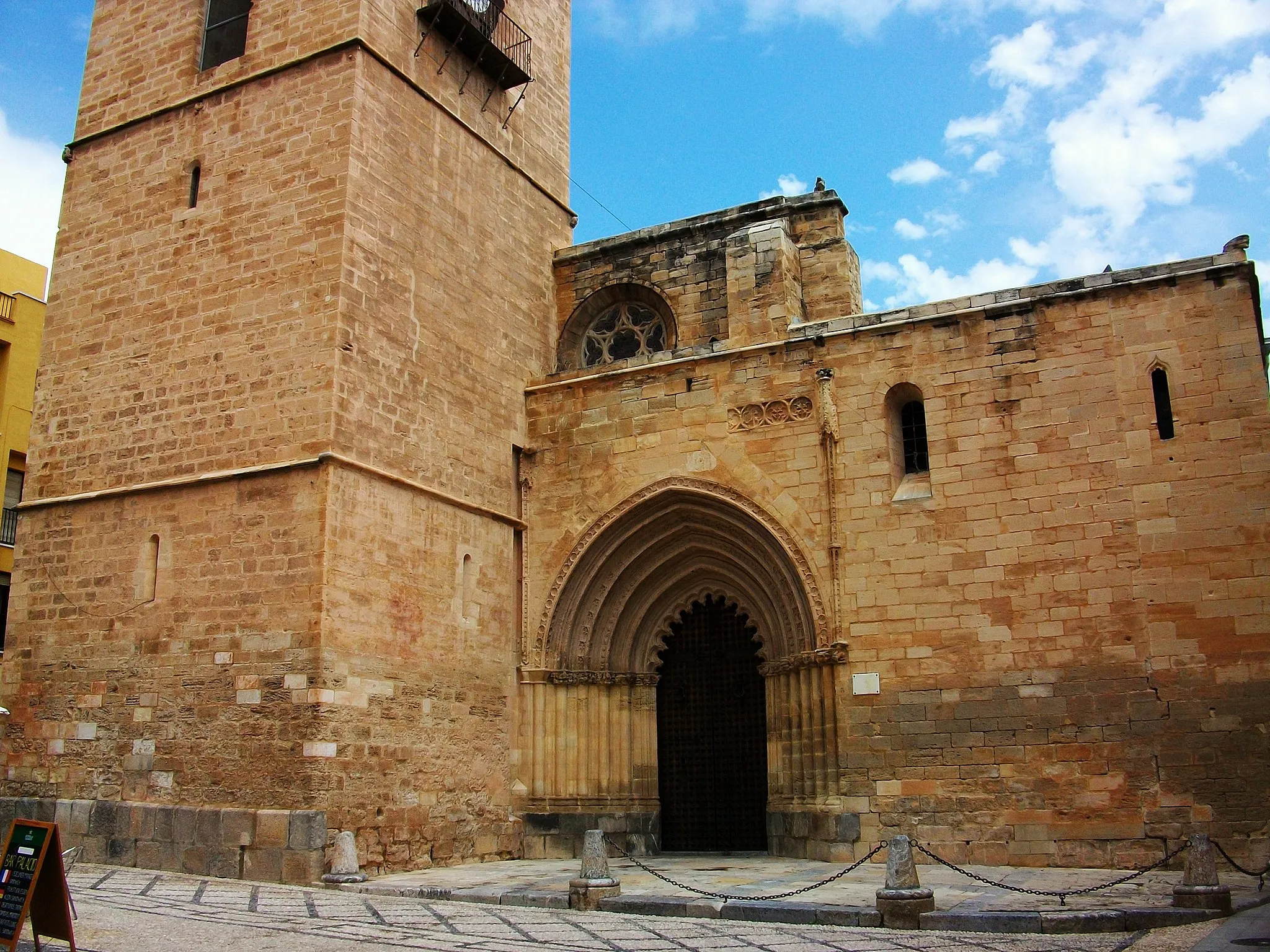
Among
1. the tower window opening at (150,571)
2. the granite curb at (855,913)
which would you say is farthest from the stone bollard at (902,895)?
the tower window opening at (150,571)

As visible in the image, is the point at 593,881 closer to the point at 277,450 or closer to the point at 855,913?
the point at 855,913

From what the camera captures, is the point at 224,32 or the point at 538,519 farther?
the point at 538,519

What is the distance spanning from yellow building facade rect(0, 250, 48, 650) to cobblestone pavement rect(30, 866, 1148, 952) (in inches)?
432

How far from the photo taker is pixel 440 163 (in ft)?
43.0

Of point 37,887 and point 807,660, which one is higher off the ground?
point 807,660

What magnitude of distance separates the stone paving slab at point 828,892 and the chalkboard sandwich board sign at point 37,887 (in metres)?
3.62

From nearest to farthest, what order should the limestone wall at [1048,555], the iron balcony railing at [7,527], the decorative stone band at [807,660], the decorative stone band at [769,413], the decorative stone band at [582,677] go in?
the limestone wall at [1048,555] < the decorative stone band at [807,660] < the decorative stone band at [769,413] < the decorative stone band at [582,677] < the iron balcony railing at [7,527]

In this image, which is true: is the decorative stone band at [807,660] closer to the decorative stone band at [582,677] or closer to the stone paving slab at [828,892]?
the decorative stone band at [582,677]

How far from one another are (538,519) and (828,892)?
19.6ft

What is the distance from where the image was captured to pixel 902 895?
747 cm

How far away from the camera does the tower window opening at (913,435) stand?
12.2 m

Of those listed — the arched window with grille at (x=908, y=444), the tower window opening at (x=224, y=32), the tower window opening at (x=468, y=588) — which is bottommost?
the tower window opening at (x=468, y=588)

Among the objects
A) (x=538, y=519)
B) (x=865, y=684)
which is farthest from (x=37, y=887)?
(x=538, y=519)

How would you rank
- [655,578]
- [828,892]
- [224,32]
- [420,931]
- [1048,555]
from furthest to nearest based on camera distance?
[655,578]
[224,32]
[1048,555]
[828,892]
[420,931]
